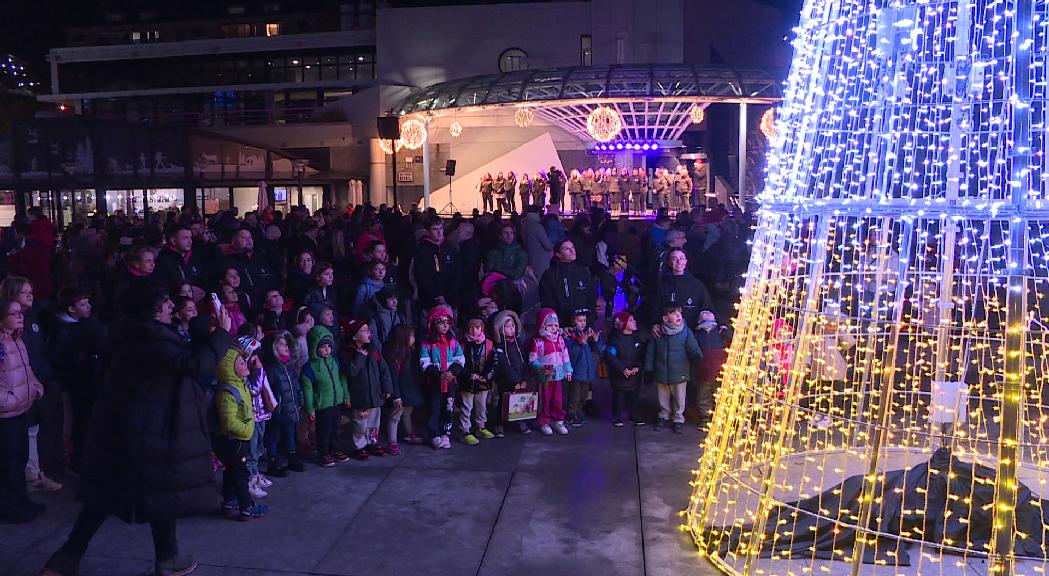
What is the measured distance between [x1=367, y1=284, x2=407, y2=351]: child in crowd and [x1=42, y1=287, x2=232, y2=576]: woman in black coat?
3.05 m

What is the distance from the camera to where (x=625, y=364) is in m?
8.78

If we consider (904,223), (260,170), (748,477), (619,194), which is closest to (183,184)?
(260,170)

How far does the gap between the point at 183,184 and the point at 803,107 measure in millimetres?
18592

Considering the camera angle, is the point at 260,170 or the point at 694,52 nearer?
the point at 260,170

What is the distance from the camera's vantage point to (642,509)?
663cm

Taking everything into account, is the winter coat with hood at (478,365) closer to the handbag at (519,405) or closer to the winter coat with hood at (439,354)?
the winter coat with hood at (439,354)

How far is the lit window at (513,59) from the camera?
38.4m

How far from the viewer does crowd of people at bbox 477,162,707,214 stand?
28.9 meters

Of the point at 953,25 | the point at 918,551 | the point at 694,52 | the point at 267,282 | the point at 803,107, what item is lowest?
the point at 918,551

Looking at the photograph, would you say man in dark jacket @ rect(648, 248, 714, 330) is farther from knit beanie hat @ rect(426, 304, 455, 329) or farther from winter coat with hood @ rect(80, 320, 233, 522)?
winter coat with hood @ rect(80, 320, 233, 522)

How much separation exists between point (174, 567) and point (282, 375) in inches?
77.3

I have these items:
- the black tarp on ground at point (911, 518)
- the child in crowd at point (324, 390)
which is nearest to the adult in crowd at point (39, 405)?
the child in crowd at point (324, 390)

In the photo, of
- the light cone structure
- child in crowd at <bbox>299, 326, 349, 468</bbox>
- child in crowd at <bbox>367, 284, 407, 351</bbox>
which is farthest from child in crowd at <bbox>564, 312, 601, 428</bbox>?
the light cone structure

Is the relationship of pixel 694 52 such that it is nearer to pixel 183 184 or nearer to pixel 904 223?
pixel 183 184
